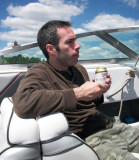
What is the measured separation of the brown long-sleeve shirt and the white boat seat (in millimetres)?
55

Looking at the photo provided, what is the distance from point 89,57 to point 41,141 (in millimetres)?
1559

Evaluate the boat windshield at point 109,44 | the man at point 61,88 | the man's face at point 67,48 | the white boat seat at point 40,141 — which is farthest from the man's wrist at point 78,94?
the boat windshield at point 109,44

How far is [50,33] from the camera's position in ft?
3.98

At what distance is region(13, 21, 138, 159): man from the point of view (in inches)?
33.0

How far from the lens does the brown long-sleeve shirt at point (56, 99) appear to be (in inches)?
32.4

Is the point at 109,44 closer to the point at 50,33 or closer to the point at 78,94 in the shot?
the point at 50,33

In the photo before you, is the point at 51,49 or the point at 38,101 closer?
the point at 38,101

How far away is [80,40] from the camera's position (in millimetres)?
2107

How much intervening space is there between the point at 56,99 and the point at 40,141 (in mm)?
223

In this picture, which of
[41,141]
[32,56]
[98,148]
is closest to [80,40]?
[32,56]

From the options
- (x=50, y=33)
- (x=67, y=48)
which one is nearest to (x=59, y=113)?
(x=67, y=48)

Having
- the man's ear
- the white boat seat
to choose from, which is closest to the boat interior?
the white boat seat

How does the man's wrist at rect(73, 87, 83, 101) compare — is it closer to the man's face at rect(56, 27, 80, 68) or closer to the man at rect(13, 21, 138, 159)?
the man at rect(13, 21, 138, 159)

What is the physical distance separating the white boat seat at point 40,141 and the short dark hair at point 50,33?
0.61 metres
